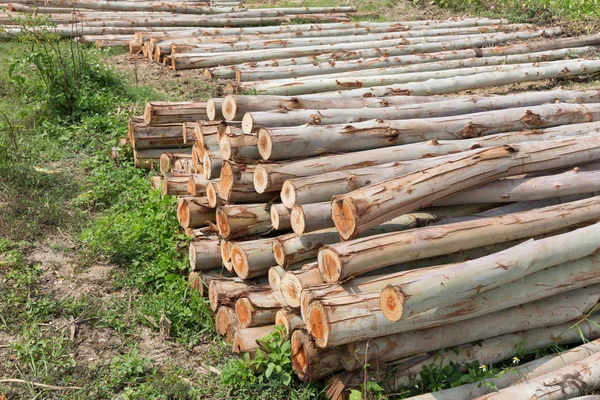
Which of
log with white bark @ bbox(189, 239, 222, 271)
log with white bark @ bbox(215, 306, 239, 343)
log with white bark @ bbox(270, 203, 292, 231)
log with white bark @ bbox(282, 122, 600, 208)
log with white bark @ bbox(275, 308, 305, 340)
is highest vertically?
log with white bark @ bbox(282, 122, 600, 208)

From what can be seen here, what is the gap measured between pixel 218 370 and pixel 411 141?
2401mm

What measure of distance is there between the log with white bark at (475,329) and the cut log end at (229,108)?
237cm

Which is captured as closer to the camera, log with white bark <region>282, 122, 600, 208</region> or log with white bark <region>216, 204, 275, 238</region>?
log with white bark <region>282, 122, 600, 208</region>

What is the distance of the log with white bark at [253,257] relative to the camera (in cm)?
A: 468

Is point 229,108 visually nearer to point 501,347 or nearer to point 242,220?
point 242,220

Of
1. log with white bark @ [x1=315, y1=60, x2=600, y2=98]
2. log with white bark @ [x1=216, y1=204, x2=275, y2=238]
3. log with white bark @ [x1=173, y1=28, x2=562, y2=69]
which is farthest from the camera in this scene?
log with white bark @ [x1=173, y1=28, x2=562, y2=69]

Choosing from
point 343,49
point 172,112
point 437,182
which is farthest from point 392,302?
point 343,49

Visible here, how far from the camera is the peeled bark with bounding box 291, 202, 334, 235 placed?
436cm

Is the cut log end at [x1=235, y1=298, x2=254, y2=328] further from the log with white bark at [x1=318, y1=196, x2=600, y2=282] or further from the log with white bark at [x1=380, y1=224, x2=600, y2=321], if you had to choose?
the log with white bark at [x1=380, y1=224, x2=600, y2=321]

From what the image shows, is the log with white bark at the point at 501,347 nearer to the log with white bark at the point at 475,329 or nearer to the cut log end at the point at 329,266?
the log with white bark at the point at 475,329

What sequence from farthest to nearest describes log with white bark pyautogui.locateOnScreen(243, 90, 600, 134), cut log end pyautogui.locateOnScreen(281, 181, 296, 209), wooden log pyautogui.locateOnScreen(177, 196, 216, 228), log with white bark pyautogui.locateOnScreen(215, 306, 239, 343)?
wooden log pyautogui.locateOnScreen(177, 196, 216, 228)
log with white bark pyautogui.locateOnScreen(243, 90, 600, 134)
log with white bark pyautogui.locateOnScreen(215, 306, 239, 343)
cut log end pyautogui.locateOnScreen(281, 181, 296, 209)

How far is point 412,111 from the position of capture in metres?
6.02

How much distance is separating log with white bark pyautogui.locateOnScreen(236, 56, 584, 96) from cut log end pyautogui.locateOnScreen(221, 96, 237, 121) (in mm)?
3088

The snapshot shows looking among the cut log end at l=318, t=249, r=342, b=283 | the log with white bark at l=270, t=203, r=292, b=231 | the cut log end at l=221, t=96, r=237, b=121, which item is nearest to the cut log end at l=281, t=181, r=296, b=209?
the log with white bark at l=270, t=203, r=292, b=231
